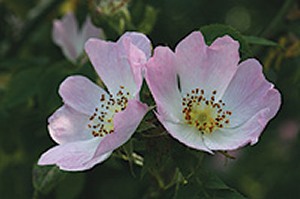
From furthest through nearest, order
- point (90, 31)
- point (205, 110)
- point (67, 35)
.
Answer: point (67, 35)
point (90, 31)
point (205, 110)

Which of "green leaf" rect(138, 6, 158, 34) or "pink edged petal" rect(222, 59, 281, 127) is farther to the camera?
"green leaf" rect(138, 6, 158, 34)

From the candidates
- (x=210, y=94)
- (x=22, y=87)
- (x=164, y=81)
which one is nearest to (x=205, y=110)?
(x=210, y=94)

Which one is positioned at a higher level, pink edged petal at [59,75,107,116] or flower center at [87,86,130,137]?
pink edged petal at [59,75,107,116]

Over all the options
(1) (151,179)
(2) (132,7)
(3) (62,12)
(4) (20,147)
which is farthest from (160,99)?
(3) (62,12)

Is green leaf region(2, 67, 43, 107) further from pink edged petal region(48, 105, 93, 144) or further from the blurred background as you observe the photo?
pink edged petal region(48, 105, 93, 144)

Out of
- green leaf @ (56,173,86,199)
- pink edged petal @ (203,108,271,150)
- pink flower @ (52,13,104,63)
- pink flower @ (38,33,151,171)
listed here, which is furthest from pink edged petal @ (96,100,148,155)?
pink flower @ (52,13,104,63)

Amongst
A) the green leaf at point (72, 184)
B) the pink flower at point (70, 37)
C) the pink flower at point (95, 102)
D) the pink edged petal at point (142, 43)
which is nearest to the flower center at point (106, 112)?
the pink flower at point (95, 102)

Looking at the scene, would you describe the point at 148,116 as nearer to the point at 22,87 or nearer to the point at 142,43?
the point at 142,43
